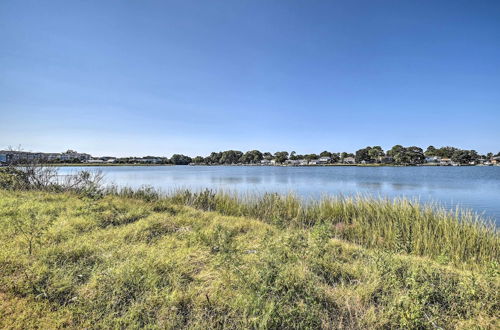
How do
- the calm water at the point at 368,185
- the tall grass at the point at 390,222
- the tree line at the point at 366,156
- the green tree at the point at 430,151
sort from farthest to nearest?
the green tree at the point at 430,151 → the tree line at the point at 366,156 → the calm water at the point at 368,185 → the tall grass at the point at 390,222

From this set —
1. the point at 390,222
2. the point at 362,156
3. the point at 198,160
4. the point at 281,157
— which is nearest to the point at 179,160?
the point at 198,160

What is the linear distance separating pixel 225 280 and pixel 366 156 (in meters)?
122

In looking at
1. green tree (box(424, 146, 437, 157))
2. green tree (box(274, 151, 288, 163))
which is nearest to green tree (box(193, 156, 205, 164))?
green tree (box(274, 151, 288, 163))

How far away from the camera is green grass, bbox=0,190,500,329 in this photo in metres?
2.52

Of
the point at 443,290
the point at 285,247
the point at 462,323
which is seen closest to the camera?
the point at 462,323

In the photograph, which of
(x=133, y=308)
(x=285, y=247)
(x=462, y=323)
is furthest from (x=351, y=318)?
(x=133, y=308)

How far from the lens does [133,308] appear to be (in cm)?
263

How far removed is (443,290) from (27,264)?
18.3 feet

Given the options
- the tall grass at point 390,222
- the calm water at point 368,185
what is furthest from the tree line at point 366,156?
the tall grass at point 390,222

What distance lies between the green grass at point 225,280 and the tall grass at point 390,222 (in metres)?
0.07

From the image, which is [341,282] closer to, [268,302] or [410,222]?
[268,302]

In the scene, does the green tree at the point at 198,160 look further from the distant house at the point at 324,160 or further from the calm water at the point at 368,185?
the calm water at the point at 368,185

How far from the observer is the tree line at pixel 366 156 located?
9744cm

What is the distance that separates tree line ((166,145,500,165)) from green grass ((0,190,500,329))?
10885 cm
